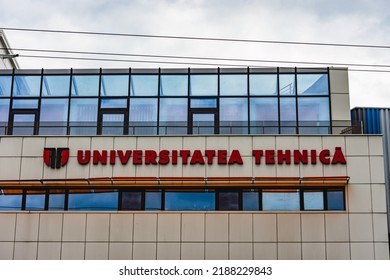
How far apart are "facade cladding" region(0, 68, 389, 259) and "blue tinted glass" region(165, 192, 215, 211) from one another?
44mm

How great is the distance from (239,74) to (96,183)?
342 inches

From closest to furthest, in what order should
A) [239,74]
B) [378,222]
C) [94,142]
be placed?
[378,222] < [94,142] < [239,74]

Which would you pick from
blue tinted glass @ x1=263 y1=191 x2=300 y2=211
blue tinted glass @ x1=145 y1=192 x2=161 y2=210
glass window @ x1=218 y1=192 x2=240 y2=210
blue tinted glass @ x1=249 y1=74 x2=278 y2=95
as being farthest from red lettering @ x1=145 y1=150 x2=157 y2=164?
blue tinted glass @ x1=249 y1=74 x2=278 y2=95

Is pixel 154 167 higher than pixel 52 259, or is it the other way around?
pixel 154 167

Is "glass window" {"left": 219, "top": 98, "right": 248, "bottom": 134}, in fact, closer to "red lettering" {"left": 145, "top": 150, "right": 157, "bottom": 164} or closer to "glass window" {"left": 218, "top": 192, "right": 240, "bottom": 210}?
"glass window" {"left": 218, "top": 192, "right": 240, "bottom": 210}

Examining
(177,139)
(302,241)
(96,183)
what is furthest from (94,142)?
(302,241)

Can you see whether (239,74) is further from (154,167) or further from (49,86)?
(49,86)

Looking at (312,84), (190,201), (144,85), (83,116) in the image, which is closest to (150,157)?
(190,201)

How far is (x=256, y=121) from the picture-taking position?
2614 cm

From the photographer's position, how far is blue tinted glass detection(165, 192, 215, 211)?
2409cm

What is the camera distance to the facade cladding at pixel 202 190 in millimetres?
23344

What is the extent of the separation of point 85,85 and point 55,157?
4368mm

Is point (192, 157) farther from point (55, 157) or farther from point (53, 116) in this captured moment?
point (53, 116)

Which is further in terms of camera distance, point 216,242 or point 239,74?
point 239,74
